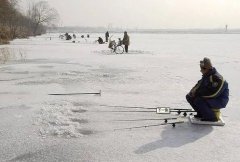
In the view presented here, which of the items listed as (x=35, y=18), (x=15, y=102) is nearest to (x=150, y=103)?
(x=15, y=102)

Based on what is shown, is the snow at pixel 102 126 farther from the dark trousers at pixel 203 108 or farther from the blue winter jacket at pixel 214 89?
the blue winter jacket at pixel 214 89

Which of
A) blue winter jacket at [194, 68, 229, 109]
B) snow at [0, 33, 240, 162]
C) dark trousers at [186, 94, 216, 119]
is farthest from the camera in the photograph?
dark trousers at [186, 94, 216, 119]

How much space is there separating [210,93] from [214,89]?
122mm

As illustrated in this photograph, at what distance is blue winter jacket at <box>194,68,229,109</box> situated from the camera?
20.4ft

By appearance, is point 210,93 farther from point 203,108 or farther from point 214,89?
point 203,108

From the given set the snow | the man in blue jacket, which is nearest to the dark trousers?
the man in blue jacket

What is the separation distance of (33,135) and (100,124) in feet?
4.48

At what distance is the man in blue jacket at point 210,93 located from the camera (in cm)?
623

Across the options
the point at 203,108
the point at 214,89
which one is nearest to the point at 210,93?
the point at 214,89

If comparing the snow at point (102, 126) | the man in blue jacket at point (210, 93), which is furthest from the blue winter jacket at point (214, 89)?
the snow at point (102, 126)

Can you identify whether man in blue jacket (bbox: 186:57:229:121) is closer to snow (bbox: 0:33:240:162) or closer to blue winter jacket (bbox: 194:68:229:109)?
blue winter jacket (bbox: 194:68:229:109)

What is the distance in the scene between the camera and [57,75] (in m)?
12.9

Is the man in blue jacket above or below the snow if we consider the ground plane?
above

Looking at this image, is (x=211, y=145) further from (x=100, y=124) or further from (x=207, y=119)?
(x=100, y=124)
